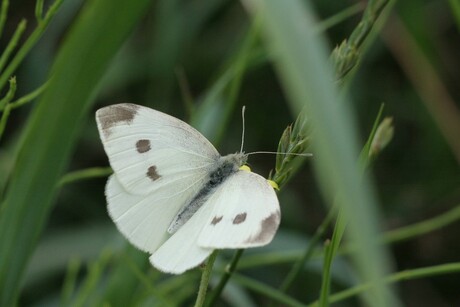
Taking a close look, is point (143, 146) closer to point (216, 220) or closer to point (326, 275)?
point (216, 220)

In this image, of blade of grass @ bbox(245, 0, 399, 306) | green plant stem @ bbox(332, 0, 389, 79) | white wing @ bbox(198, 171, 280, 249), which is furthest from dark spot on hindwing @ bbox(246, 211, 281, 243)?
blade of grass @ bbox(245, 0, 399, 306)

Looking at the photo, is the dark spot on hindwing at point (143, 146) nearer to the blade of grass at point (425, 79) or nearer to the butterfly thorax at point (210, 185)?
the butterfly thorax at point (210, 185)

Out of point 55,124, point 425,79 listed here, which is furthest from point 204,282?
point 425,79

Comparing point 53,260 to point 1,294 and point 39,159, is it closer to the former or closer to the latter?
point 1,294

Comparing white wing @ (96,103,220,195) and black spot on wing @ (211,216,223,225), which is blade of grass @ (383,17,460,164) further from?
black spot on wing @ (211,216,223,225)

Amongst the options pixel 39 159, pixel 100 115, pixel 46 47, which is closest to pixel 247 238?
pixel 39 159

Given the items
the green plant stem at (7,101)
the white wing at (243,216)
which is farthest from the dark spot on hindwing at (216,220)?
the green plant stem at (7,101)
